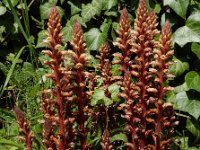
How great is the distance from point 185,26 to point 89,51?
88cm

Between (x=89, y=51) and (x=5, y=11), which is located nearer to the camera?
Answer: (x=89, y=51)

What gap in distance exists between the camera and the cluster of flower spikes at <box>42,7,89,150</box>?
104 inches

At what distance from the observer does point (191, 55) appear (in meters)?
3.90

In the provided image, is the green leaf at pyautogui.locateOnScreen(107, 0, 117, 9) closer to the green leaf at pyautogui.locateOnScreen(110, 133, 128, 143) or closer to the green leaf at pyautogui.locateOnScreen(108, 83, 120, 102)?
the green leaf at pyautogui.locateOnScreen(108, 83, 120, 102)

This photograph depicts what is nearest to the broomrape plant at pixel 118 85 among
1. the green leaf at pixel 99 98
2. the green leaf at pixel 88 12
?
the green leaf at pixel 99 98

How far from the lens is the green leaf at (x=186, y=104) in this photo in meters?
3.66

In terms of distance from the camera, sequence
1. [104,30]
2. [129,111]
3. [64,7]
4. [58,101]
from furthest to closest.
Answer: [64,7] → [104,30] → [129,111] → [58,101]

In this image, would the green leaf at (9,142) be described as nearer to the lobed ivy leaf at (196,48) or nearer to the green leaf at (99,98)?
the green leaf at (99,98)

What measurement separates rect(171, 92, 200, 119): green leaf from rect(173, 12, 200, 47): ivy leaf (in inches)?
16.5

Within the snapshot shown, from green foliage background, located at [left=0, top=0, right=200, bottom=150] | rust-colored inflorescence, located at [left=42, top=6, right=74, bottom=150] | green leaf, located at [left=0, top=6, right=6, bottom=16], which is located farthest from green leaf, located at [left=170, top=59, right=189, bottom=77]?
green leaf, located at [left=0, top=6, right=6, bottom=16]

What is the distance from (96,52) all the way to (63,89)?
1552 mm

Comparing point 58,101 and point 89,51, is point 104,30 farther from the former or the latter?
point 58,101

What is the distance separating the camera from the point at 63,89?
270 cm

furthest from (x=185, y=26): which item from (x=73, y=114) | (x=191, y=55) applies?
(x=73, y=114)
